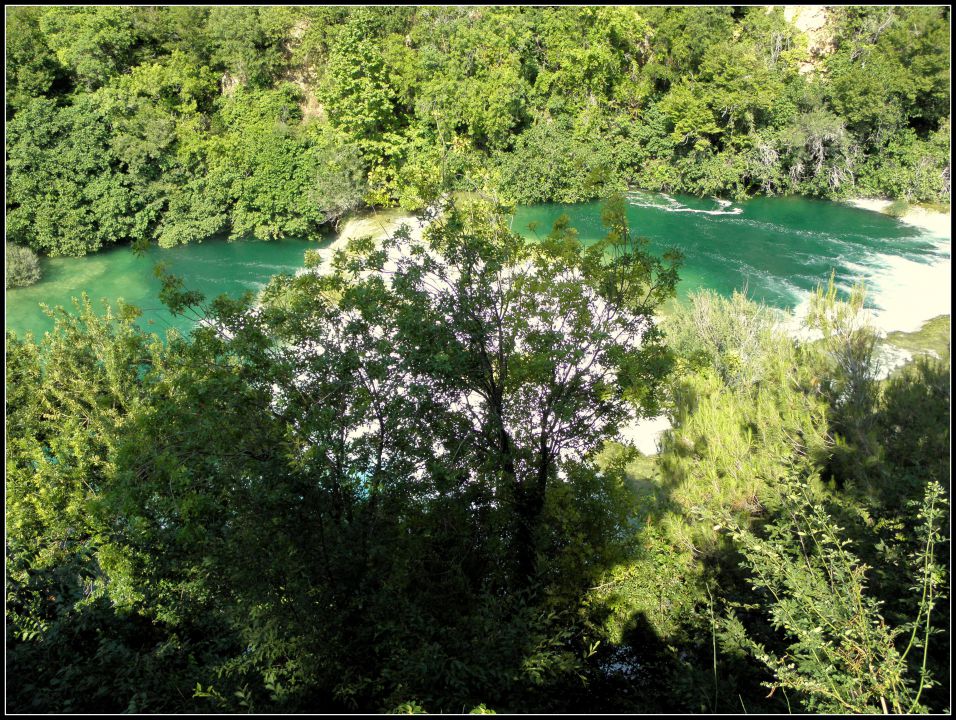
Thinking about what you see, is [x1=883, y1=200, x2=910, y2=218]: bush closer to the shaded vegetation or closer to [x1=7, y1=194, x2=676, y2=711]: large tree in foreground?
the shaded vegetation

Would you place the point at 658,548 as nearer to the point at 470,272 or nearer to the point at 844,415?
the point at 844,415

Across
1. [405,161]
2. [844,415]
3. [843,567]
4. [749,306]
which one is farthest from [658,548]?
[405,161]

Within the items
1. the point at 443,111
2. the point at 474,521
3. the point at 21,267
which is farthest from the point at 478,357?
the point at 21,267

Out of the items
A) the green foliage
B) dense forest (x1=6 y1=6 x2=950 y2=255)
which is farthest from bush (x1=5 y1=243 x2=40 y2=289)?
the green foliage

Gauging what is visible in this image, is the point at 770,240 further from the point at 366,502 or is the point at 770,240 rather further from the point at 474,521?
the point at 366,502

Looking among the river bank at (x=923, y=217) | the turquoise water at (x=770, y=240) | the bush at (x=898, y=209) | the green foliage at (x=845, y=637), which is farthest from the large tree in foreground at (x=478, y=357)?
the bush at (x=898, y=209)
